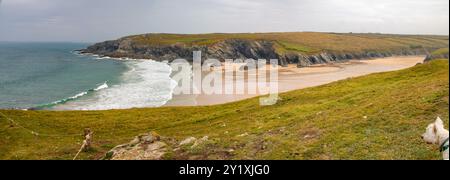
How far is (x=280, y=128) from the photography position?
30.2 meters

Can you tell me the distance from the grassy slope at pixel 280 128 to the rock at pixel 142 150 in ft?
3.62

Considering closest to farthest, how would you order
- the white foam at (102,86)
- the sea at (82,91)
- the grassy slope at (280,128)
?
the grassy slope at (280,128)
the sea at (82,91)
the white foam at (102,86)

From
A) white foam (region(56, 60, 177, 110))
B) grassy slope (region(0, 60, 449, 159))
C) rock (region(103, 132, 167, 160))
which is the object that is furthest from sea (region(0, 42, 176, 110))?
rock (region(103, 132, 167, 160))

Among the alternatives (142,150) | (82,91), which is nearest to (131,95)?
(82,91)

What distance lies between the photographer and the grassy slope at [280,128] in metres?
21.8

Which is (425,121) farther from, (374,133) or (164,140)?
(164,140)

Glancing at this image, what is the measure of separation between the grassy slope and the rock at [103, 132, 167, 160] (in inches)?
43.5

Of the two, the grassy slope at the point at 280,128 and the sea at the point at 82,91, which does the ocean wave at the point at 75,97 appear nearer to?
the sea at the point at 82,91

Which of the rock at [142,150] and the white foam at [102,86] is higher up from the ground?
the rock at [142,150]

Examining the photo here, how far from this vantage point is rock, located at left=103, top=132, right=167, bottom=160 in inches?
898

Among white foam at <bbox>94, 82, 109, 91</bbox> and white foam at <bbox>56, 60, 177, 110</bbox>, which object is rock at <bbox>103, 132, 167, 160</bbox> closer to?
white foam at <bbox>56, 60, 177, 110</bbox>

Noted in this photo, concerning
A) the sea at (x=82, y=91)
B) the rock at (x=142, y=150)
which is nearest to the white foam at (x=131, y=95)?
the sea at (x=82, y=91)
